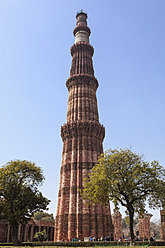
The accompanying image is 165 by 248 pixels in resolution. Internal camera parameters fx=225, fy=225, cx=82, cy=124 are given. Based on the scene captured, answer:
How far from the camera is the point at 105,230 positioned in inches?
1275

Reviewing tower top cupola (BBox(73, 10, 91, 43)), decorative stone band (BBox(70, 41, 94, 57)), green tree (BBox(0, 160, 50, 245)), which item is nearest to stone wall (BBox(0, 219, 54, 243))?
green tree (BBox(0, 160, 50, 245))

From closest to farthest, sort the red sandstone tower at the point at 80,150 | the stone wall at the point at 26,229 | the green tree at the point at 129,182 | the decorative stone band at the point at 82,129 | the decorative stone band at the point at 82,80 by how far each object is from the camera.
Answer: the green tree at the point at 129,182
the red sandstone tower at the point at 80,150
the stone wall at the point at 26,229
the decorative stone band at the point at 82,129
the decorative stone band at the point at 82,80

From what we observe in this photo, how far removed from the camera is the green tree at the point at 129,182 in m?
21.3

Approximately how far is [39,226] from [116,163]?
35.9 metres

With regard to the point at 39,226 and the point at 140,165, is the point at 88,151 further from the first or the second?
the point at 39,226

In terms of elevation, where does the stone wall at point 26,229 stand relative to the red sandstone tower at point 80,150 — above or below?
below

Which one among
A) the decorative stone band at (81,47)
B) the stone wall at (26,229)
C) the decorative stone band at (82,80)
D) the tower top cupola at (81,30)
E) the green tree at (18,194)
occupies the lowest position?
the stone wall at (26,229)

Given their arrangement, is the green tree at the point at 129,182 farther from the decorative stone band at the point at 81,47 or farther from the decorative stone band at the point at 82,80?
the decorative stone band at the point at 81,47

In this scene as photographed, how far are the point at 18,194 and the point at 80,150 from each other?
46.9 feet

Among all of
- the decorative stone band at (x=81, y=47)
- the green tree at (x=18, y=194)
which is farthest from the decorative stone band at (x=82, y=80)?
the green tree at (x=18, y=194)

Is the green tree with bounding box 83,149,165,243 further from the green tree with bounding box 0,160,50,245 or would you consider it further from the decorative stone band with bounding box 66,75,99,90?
the decorative stone band with bounding box 66,75,99,90

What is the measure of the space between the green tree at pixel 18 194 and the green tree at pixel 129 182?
8.33 metres

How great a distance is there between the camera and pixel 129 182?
69.3 feet

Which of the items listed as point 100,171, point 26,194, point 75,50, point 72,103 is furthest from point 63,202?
point 75,50
